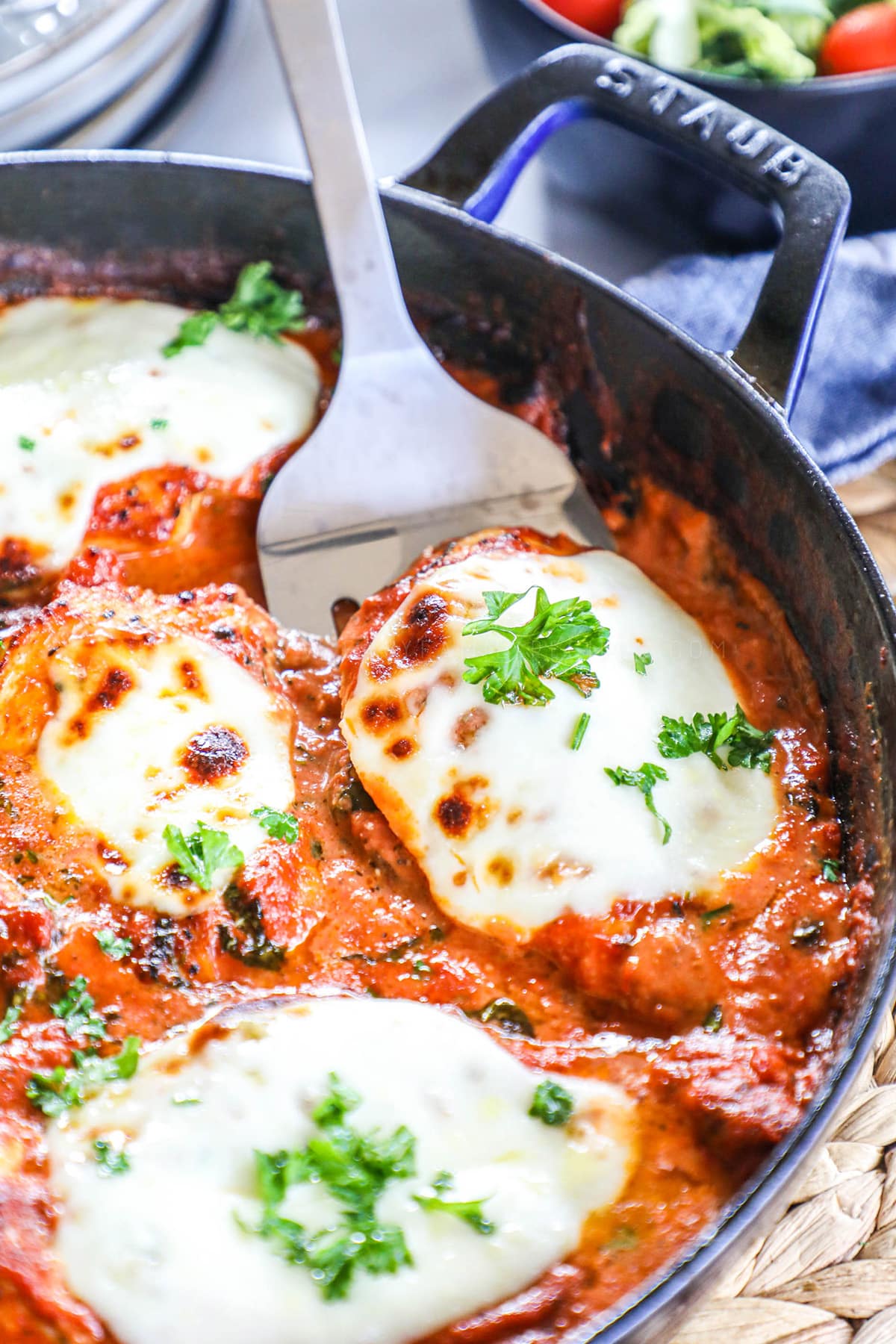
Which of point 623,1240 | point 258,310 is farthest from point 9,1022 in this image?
point 258,310

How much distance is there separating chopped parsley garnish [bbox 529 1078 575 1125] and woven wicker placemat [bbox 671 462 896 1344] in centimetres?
39

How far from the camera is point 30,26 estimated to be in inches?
153

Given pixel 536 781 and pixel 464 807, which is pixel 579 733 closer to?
pixel 536 781

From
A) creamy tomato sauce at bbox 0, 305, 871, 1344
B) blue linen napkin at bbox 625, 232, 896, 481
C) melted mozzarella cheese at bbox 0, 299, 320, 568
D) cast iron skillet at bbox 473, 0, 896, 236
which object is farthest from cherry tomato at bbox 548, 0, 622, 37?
creamy tomato sauce at bbox 0, 305, 871, 1344

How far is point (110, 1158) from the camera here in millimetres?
1965

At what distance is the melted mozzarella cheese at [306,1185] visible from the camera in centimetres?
184

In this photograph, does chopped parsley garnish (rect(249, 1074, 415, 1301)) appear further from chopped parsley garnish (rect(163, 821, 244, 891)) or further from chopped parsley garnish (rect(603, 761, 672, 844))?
chopped parsley garnish (rect(603, 761, 672, 844))

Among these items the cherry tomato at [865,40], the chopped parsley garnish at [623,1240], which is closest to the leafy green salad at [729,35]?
the cherry tomato at [865,40]

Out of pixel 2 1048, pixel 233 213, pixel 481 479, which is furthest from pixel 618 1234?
pixel 233 213

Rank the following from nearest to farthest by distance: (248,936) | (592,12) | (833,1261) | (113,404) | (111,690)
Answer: (833,1261)
(248,936)
(111,690)
(113,404)
(592,12)

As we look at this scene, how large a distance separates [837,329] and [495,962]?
1.87 meters

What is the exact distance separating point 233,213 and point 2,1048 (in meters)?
1.87

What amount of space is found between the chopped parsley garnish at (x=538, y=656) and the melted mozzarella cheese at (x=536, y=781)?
0.02 metres

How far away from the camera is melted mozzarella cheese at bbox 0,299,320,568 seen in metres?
2.70
